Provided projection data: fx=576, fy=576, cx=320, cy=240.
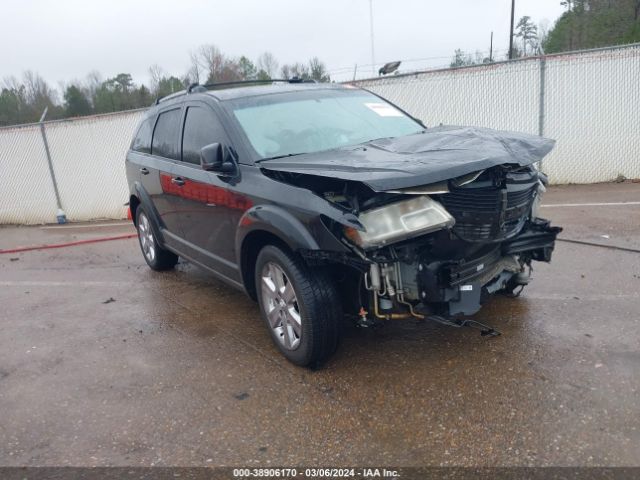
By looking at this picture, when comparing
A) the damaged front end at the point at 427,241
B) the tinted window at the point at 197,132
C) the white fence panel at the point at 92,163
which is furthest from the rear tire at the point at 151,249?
the white fence panel at the point at 92,163

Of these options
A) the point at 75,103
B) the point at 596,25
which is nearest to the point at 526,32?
the point at 596,25

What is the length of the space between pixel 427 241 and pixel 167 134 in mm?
3205

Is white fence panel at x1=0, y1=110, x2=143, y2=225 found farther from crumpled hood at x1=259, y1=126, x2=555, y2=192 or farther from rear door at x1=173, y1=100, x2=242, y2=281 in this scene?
crumpled hood at x1=259, y1=126, x2=555, y2=192

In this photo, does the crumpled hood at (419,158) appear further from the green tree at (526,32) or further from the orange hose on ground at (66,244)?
the green tree at (526,32)

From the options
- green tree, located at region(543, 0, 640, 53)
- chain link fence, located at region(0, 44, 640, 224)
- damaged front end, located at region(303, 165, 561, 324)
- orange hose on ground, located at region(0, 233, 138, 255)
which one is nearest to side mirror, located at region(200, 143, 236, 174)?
damaged front end, located at region(303, 165, 561, 324)

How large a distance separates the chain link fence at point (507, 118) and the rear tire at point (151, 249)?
17.6 ft

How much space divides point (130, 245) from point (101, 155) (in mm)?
4150

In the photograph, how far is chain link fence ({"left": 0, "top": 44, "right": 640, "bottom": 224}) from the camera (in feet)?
32.4

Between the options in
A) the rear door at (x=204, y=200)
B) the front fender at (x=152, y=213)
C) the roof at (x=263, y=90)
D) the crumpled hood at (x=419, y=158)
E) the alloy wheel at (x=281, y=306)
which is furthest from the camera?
the front fender at (x=152, y=213)

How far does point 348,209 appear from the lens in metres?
3.28

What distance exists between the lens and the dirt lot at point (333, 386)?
117 inches

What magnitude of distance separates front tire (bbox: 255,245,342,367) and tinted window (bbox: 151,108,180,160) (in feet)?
6.38

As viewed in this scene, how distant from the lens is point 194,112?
4945 millimetres

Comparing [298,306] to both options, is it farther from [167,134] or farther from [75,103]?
[75,103]
